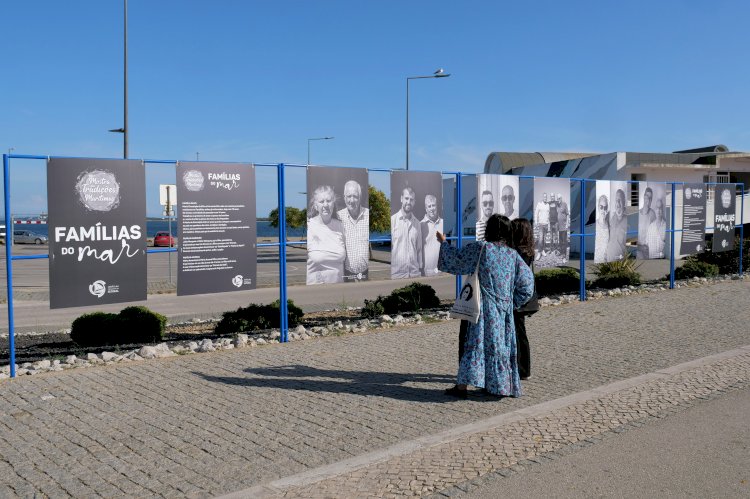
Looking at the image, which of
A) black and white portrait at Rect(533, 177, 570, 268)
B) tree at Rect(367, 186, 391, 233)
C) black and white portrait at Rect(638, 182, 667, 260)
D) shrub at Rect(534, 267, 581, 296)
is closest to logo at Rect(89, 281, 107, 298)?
black and white portrait at Rect(533, 177, 570, 268)

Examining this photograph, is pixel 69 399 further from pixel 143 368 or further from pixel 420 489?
pixel 420 489

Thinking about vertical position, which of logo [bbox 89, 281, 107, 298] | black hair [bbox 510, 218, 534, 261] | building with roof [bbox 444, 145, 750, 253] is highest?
building with roof [bbox 444, 145, 750, 253]

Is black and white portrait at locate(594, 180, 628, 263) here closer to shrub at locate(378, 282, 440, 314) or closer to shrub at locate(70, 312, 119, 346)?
shrub at locate(378, 282, 440, 314)

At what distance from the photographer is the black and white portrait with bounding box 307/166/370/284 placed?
8.94 meters

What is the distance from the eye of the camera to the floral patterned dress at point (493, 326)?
6.12m

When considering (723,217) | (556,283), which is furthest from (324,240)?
(723,217)

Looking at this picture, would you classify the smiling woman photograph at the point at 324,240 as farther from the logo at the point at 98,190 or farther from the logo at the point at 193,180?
the logo at the point at 98,190

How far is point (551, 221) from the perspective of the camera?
12242 millimetres

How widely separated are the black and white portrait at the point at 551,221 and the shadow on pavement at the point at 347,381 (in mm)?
5487

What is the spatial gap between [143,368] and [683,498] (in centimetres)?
530

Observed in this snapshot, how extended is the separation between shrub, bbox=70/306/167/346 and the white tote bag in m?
5.01

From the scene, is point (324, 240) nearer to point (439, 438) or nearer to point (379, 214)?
point (439, 438)

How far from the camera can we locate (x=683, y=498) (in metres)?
4.07

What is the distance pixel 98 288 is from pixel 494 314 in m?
4.09
